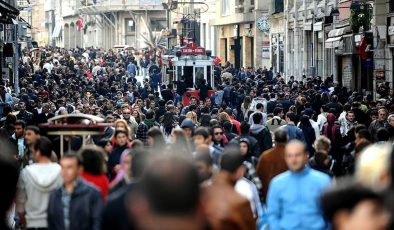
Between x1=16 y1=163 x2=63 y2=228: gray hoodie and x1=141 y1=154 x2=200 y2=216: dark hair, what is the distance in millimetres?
7052

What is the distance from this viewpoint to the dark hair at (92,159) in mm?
11172

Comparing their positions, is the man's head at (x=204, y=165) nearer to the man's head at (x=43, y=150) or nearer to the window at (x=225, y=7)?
the man's head at (x=43, y=150)

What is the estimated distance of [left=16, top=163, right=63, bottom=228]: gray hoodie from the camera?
1209 centimetres

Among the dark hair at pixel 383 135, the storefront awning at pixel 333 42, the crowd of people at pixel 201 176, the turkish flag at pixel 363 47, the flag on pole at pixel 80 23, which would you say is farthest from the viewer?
the flag on pole at pixel 80 23

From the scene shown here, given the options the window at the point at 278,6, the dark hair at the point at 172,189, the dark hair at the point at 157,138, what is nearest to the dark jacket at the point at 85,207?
the dark hair at the point at 157,138

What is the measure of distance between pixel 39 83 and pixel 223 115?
24.6 metres

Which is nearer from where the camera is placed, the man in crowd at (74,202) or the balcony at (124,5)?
the man in crowd at (74,202)

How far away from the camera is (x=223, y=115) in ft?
73.0

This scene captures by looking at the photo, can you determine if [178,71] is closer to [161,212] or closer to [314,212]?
[314,212]

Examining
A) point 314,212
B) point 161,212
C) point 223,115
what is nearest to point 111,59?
point 223,115

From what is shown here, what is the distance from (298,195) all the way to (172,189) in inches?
228

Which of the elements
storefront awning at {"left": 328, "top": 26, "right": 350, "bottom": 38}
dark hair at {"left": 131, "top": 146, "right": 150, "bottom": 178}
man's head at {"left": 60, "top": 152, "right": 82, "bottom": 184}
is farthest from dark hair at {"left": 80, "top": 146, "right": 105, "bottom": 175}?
storefront awning at {"left": 328, "top": 26, "right": 350, "bottom": 38}

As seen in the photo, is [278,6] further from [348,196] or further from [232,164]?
[348,196]

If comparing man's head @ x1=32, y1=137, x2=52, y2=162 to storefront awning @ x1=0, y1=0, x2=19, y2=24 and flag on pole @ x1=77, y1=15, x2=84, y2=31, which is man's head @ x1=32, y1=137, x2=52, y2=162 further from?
flag on pole @ x1=77, y1=15, x2=84, y2=31
